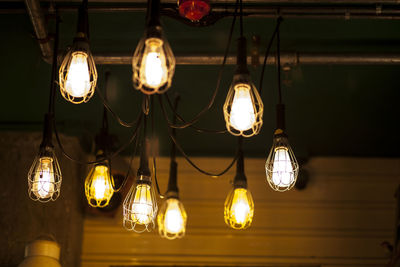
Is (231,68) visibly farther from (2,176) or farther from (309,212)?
(2,176)

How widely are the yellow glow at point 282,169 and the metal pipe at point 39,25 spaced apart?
6.78 feet

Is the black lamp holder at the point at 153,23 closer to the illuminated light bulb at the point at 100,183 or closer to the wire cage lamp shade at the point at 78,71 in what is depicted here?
the wire cage lamp shade at the point at 78,71

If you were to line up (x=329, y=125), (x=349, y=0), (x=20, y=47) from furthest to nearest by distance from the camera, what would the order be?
1. (x=329, y=125)
2. (x=20, y=47)
3. (x=349, y=0)

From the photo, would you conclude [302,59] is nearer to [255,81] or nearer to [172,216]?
[255,81]

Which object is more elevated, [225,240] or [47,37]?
[47,37]

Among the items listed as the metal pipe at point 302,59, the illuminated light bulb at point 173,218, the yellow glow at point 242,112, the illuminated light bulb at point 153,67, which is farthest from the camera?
the metal pipe at point 302,59

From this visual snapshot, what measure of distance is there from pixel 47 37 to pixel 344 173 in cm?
358

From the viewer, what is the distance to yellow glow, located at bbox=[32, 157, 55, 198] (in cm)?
403

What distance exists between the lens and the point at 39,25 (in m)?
4.86

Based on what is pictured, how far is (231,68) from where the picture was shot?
19.3 feet

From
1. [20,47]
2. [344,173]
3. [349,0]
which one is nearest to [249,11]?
[349,0]

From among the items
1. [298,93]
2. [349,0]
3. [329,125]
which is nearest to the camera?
[349,0]

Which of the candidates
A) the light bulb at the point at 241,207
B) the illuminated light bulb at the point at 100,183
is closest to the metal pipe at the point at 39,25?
the illuminated light bulb at the point at 100,183

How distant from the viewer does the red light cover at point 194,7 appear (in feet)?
11.9
